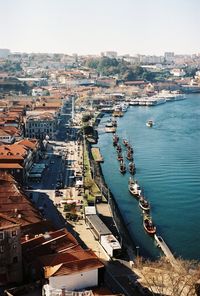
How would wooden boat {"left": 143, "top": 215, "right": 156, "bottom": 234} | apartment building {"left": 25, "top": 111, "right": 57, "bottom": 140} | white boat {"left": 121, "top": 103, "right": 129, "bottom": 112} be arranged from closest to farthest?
wooden boat {"left": 143, "top": 215, "right": 156, "bottom": 234} < apartment building {"left": 25, "top": 111, "right": 57, "bottom": 140} < white boat {"left": 121, "top": 103, "right": 129, "bottom": 112}

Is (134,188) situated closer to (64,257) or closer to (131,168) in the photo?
(131,168)

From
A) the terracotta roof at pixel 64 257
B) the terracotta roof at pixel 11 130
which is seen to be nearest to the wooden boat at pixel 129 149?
the terracotta roof at pixel 11 130

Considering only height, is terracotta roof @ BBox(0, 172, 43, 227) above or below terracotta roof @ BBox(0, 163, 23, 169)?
below

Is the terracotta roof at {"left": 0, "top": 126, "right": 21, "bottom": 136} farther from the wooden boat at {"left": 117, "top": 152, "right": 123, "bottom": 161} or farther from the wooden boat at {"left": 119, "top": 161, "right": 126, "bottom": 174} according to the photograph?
the wooden boat at {"left": 119, "top": 161, "right": 126, "bottom": 174}

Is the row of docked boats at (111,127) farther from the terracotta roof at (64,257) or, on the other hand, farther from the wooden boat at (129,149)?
the terracotta roof at (64,257)

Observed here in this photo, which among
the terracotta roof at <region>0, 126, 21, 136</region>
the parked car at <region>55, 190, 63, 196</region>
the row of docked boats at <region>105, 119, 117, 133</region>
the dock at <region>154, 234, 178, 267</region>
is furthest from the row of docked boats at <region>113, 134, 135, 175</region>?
the dock at <region>154, 234, 178, 267</region>

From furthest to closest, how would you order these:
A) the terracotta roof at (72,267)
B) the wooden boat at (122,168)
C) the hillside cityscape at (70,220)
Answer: the wooden boat at (122,168) → the hillside cityscape at (70,220) → the terracotta roof at (72,267)
